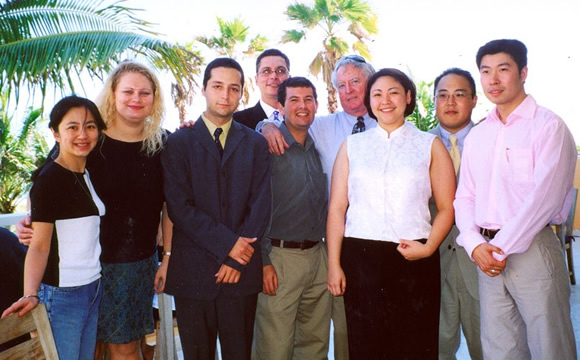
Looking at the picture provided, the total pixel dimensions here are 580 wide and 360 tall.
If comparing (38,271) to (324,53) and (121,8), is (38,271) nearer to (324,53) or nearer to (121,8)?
(121,8)

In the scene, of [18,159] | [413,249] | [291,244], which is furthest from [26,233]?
[18,159]

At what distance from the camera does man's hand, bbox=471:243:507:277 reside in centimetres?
189

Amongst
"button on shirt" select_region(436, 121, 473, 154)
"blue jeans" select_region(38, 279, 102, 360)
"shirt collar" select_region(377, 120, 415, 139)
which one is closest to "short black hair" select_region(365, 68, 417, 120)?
"shirt collar" select_region(377, 120, 415, 139)

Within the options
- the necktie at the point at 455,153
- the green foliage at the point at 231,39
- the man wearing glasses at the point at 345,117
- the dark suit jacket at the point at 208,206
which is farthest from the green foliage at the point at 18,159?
the necktie at the point at 455,153

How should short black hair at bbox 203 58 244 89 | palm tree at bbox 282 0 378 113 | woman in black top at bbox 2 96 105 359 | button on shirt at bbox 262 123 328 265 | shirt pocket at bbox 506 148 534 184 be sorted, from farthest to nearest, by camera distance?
1. palm tree at bbox 282 0 378 113
2. button on shirt at bbox 262 123 328 265
3. short black hair at bbox 203 58 244 89
4. shirt pocket at bbox 506 148 534 184
5. woman in black top at bbox 2 96 105 359

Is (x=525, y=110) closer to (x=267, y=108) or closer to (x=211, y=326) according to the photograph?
(x=211, y=326)

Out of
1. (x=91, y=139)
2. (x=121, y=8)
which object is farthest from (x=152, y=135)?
(x=121, y=8)

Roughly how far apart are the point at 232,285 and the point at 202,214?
362 millimetres

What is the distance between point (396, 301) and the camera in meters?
1.96

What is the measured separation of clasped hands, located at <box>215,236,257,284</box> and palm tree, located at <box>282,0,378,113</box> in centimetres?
1029

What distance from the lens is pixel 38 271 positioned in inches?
68.0

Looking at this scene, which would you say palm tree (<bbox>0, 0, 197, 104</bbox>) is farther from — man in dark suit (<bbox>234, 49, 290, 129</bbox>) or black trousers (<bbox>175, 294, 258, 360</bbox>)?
black trousers (<bbox>175, 294, 258, 360</bbox>)

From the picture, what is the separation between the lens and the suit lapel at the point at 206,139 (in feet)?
6.86

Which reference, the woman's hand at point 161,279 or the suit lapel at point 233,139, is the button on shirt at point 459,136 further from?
the woman's hand at point 161,279
